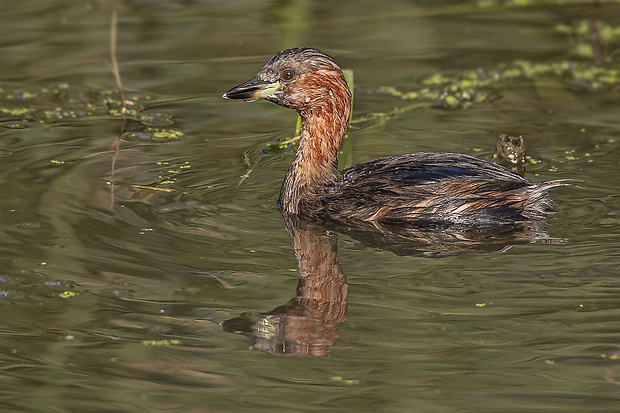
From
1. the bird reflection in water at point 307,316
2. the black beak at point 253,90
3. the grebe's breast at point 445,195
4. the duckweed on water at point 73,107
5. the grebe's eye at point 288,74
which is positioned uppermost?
the grebe's eye at point 288,74

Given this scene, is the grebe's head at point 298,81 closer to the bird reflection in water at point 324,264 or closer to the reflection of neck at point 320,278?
the bird reflection in water at point 324,264

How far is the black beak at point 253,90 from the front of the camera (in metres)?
6.94

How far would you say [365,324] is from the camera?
5094 mm

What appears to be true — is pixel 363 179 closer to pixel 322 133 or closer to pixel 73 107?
pixel 322 133

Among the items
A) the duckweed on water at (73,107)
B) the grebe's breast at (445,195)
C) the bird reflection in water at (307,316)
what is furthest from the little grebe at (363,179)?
the duckweed on water at (73,107)

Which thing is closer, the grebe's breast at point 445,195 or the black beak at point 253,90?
the grebe's breast at point 445,195

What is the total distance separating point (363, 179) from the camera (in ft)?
22.0

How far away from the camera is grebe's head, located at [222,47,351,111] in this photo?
23.0 ft

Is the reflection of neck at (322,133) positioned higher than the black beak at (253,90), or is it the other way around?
the black beak at (253,90)

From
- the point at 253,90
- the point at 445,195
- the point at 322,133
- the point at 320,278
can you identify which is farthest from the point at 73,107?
the point at 320,278

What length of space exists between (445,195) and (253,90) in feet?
4.65

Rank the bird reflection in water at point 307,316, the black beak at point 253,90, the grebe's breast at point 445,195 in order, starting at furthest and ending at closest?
the black beak at point 253,90
the grebe's breast at point 445,195
the bird reflection in water at point 307,316

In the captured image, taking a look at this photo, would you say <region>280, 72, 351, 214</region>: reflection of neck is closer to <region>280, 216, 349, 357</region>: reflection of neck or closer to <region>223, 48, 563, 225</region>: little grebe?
<region>223, 48, 563, 225</region>: little grebe

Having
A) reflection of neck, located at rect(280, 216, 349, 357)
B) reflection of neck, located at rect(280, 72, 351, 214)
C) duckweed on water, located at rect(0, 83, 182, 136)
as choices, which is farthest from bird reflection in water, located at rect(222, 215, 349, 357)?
duckweed on water, located at rect(0, 83, 182, 136)
